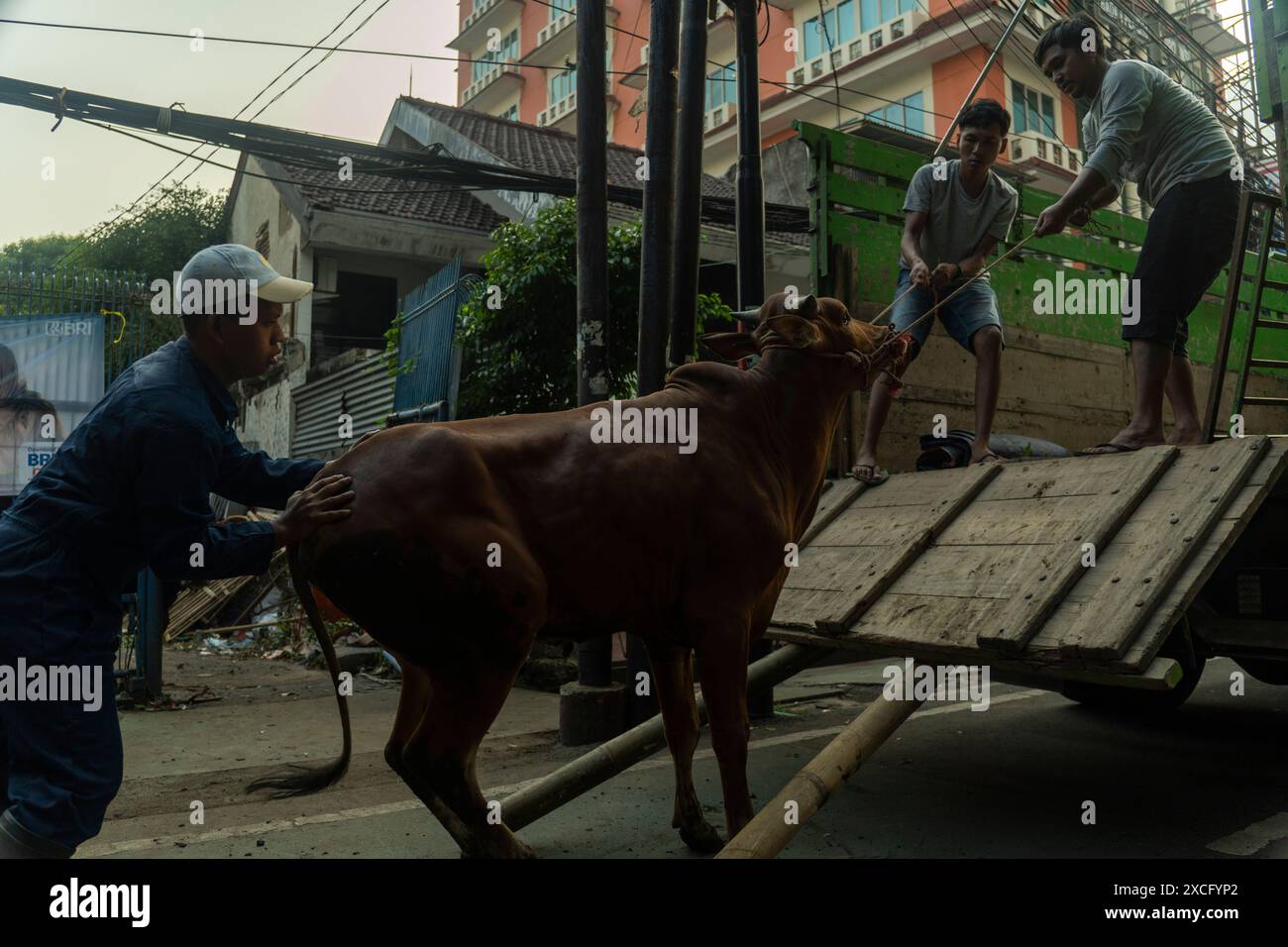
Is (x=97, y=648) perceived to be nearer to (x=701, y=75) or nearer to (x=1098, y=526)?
(x=1098, y=526)

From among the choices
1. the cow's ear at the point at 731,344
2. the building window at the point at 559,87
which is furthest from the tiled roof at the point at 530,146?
the cow's ear at the point at 731,344

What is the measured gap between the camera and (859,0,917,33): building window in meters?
20.3

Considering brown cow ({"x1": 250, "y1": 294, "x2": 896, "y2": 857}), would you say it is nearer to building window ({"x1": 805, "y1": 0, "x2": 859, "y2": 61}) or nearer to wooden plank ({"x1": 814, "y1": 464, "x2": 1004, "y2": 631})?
wooden plank ({"x1": 814, "y1": 464, "x2": 1004, "y2": 631})

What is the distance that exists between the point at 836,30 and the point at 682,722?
2236 centimetres

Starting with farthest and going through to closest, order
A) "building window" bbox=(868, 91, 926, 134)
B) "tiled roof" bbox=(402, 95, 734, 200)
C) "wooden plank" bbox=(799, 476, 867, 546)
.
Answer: "building window" bbox=(868, 91, 926, 134) → "tiled roof" bbox=(402, 95, 734, 200) → "wooden plank" bbox=(799, 476, 867, 546)

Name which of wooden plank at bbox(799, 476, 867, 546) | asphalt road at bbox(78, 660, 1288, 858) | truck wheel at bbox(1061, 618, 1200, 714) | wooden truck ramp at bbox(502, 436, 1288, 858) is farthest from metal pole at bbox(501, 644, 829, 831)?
truck wheel at bbox(1061, 618, 1200, 714)

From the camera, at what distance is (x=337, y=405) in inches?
475

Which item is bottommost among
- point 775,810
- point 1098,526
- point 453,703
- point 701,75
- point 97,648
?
point 775,810

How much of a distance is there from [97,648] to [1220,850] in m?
3.51

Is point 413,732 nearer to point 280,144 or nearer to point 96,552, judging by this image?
point 96,552

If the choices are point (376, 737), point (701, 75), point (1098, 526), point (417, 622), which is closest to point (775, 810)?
point (417, 622)

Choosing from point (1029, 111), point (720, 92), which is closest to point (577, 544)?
point (1029, 111)

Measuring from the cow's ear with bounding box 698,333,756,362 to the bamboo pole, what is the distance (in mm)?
1201
